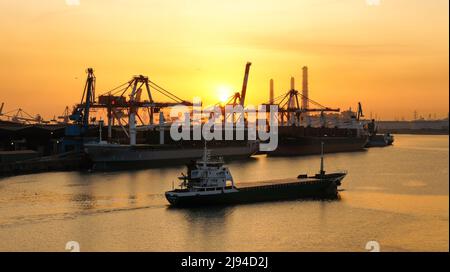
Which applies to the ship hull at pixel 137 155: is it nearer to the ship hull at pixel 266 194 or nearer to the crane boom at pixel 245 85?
the crane boom at pixel 245 85

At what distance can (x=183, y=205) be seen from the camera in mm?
22625

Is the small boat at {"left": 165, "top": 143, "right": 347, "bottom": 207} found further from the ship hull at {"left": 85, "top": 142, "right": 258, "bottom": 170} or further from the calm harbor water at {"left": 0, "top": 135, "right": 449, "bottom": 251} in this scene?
the ship hull at {"left": 85, "top": 142, "right": 258, "bottom": 170}

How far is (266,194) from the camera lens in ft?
82.2

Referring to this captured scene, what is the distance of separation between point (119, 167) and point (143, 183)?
1304cm

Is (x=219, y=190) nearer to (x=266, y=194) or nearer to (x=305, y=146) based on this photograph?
(x=266, y=194)

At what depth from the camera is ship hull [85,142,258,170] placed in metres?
44.2

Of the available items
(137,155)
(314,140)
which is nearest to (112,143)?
(137,155)

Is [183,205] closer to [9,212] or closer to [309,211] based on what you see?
[309,211]

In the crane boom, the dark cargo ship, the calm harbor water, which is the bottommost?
the calm harbor water

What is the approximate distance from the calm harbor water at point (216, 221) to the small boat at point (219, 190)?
26.6 inches

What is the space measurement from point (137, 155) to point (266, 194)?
23.1 meters

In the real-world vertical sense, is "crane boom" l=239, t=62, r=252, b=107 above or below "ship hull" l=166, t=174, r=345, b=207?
above

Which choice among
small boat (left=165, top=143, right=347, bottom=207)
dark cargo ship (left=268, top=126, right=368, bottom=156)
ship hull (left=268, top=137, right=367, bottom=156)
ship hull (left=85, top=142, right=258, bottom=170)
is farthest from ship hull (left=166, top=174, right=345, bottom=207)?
dark cargo ship (left=268, top=126, right=368, bottom=156)

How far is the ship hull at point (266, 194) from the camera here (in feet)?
74.5
